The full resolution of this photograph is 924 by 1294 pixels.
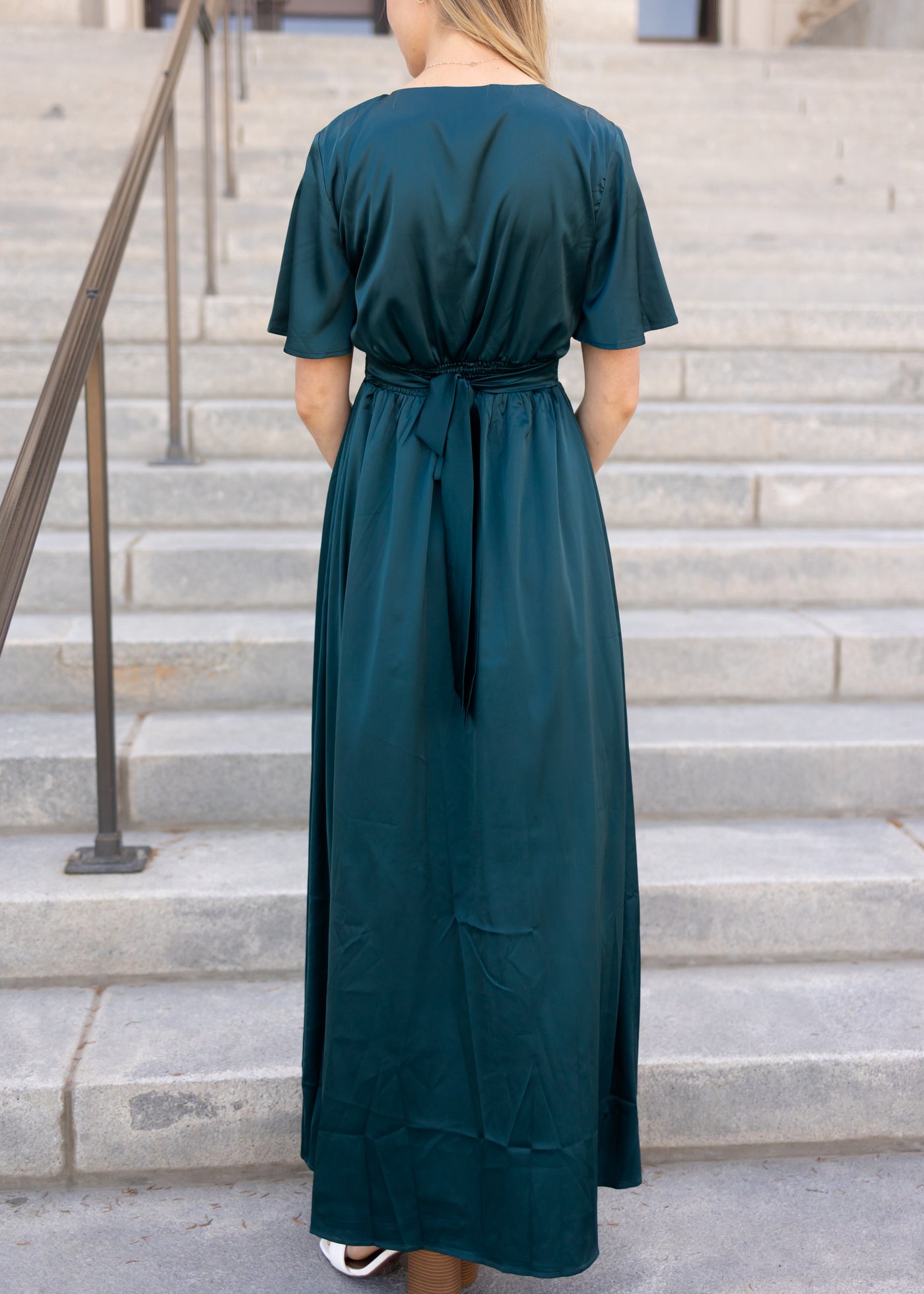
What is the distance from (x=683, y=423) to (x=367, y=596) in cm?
242

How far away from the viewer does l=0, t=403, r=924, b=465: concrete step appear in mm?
3498

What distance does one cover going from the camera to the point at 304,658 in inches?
108

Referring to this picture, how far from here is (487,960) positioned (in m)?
1.47

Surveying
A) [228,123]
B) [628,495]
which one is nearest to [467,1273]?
[628,495]

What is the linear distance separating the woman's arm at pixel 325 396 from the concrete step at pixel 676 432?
1915 millimetres

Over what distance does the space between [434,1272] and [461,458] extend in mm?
1126

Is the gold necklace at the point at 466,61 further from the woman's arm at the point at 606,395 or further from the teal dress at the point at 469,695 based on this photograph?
the woman's arm at the point at 606,395

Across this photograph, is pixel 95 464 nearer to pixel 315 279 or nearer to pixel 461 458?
pixel 315 279


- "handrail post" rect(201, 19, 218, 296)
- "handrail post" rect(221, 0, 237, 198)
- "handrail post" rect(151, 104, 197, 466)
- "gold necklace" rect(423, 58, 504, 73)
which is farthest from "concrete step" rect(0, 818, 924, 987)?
"handrail post" rect(221, 0, 237, 198)

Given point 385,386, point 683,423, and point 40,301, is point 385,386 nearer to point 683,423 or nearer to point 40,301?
point 683,423

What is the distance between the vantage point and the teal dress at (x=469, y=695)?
4.49 ft

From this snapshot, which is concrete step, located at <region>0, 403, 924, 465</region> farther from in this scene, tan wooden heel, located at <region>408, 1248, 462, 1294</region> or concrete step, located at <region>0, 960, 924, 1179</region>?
tan wooden heel, located at <region>408, 1248, 462, 1294</region>

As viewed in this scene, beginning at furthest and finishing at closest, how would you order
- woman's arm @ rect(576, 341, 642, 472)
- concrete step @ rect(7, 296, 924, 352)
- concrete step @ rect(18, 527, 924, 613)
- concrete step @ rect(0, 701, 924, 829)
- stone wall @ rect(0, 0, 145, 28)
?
stone wall @ rect(0, 0, 145, 28), concrete step @ rect(7, 296, 924, 352), concrete step @ rect(18, 527, 924, 613), concrete step @ rect(0, 701, 924, 829), woman's arm @ rect(576, 341, 642, 472)

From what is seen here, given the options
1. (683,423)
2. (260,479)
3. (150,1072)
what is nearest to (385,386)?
(150,1072)
